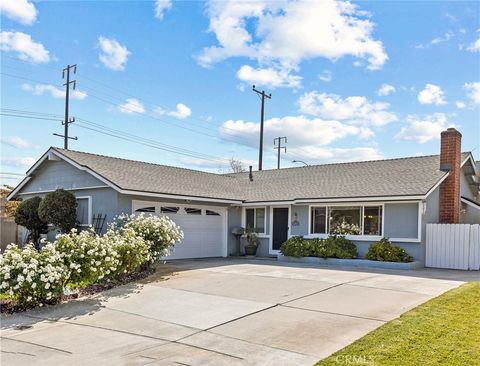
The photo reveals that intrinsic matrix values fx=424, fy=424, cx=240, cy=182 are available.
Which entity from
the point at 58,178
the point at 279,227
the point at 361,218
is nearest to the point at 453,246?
the point at 361,218

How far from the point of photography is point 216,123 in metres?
37.7

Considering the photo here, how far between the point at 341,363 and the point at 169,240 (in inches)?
330

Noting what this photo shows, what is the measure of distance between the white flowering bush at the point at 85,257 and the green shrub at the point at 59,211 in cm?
622

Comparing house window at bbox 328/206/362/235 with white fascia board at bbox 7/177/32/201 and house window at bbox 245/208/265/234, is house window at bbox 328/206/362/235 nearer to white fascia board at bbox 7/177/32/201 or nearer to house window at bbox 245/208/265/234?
house window at bbox 245/208/265/234

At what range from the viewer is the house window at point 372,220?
1553 centimetres

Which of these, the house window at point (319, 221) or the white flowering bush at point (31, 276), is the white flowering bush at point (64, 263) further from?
the house window at point (319, 221)

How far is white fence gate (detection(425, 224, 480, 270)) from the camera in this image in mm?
14414

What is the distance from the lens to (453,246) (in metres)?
14.7

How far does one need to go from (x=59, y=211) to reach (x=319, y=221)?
9888 mm

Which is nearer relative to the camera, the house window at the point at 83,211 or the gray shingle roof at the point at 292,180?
the gray shingle roof at the point at 292,180

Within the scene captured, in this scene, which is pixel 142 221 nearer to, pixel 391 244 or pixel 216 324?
pixel 216 324

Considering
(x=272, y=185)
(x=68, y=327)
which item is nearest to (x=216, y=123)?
(x=272, y=185)

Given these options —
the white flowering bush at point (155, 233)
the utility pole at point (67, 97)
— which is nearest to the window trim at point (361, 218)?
the white flowering bush at point (155, 233)

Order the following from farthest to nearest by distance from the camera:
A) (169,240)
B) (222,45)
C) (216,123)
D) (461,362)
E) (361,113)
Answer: (216,123) → (361,113) → (222,45) → (169,240) → (461,362)
